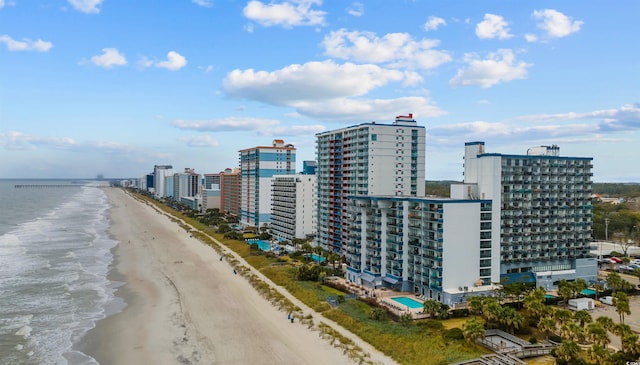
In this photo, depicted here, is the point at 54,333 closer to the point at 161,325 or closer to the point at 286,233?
the point at 161,325

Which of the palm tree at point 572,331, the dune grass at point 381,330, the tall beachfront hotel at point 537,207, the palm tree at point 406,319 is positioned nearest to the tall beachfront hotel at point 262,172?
the dune grass at point 381,330

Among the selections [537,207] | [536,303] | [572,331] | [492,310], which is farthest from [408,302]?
[537,207]

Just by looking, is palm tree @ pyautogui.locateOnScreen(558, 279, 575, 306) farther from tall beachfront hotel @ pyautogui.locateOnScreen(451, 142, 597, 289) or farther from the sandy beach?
the sandy beach

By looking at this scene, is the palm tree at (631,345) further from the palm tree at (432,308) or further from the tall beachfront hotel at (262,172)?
the tall beachfront hotel at (262,172)

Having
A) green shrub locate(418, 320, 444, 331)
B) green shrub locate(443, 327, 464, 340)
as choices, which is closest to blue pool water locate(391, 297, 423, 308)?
green shrub locate(418, 320, 444, 331)

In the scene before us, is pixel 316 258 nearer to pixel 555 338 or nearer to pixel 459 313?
pixel 459 313
